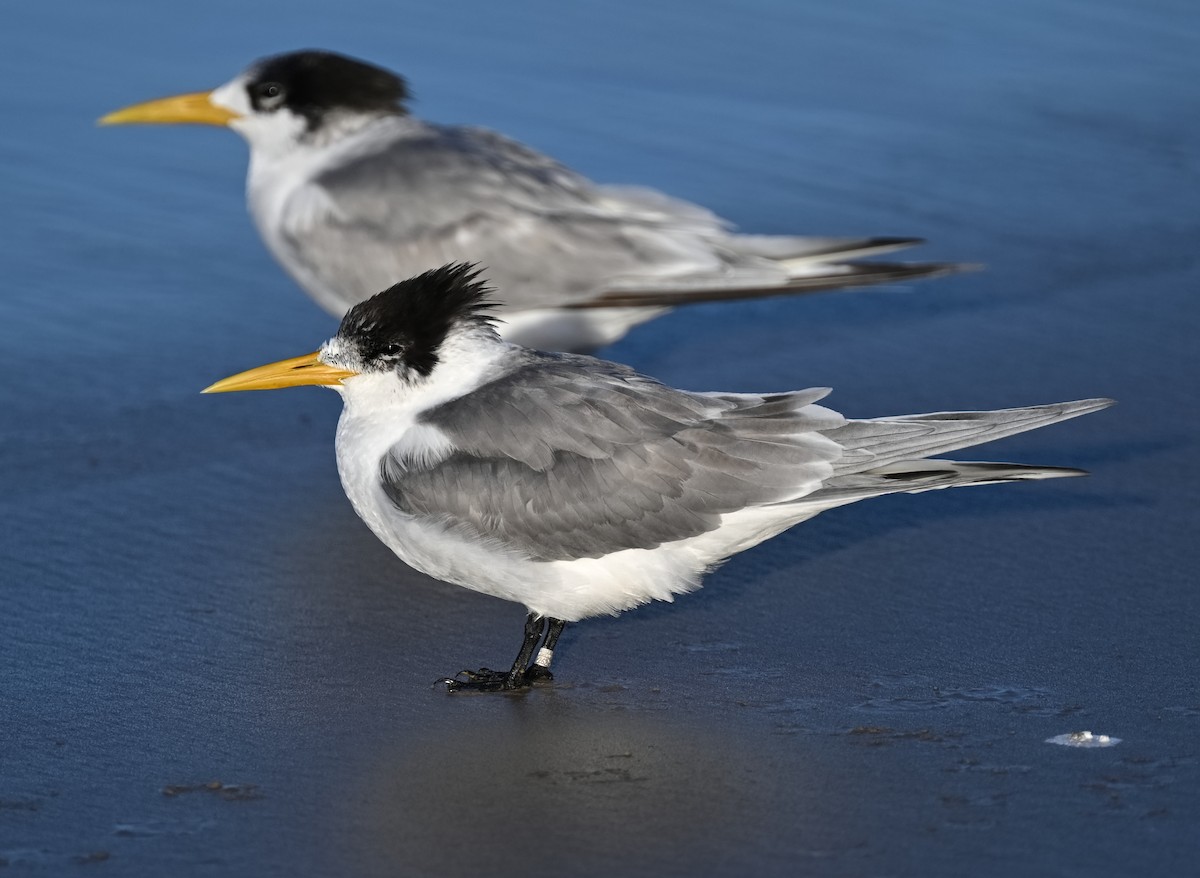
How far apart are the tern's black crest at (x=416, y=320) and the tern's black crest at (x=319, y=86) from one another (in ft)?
8.44

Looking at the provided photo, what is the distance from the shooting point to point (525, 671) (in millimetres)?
4391

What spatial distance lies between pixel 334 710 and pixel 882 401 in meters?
2.61

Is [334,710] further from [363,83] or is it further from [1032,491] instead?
Result: [363,83]

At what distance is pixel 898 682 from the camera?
4262mm

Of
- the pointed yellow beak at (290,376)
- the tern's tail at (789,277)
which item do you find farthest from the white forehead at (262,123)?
the pointed yellow beak at (290,376)

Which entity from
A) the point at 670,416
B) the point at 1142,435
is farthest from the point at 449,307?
the point at 1142,435

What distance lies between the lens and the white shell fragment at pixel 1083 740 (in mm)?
3873

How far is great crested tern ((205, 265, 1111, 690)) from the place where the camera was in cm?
439

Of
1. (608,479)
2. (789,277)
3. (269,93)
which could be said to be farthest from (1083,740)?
(269,93)

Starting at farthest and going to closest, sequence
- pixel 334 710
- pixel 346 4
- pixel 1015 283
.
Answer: pixel 346 4
pixel 1015 283
pixel 334 710

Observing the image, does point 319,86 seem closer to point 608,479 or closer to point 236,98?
point 236,98

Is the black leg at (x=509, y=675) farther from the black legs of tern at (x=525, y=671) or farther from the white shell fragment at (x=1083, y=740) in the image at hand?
the white shell fragment at (x=1083, y=740)

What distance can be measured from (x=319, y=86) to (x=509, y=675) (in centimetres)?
337

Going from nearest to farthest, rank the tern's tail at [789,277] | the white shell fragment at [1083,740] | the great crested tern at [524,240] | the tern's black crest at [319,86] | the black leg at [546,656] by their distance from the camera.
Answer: the white shell fragment at [1083,740]
the black leg at [546,656]
the tern's tail at [789,277]
the great crested tern at [524,240]
the tern's black crest at [319,86]
